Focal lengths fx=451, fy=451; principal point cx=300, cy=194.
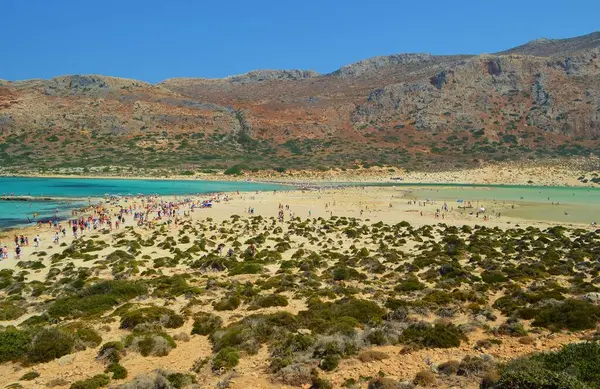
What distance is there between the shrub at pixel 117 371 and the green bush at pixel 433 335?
7.61 m

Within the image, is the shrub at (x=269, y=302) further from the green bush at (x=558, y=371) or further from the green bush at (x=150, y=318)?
the green bush at (x=558, y=371)

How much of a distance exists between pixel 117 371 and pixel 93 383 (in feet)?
2.65

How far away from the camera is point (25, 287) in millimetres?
21891

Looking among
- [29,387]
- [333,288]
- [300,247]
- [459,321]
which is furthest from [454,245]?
[29,387]

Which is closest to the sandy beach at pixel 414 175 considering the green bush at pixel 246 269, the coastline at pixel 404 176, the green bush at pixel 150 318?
the coastline at pixel 404 176

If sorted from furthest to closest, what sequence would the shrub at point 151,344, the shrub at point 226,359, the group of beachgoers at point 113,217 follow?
the group of beachgoers at point 113,217 → the shrub at point 151,344 → the shrub at point 226,359

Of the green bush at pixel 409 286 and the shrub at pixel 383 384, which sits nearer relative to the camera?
the shrub at pixel 383 384

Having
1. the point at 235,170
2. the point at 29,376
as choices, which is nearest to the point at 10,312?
the point at 29,376

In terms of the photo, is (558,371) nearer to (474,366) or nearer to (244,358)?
(474,366)

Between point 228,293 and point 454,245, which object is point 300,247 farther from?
point 228,293

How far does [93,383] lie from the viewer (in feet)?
35.0

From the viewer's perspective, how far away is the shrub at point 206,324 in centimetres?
1477

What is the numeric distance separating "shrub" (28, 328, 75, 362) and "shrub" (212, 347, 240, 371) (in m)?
4.46

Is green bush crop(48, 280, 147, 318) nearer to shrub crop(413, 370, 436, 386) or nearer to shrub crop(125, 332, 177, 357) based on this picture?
shrub crop(125, 332, 177, 357)
